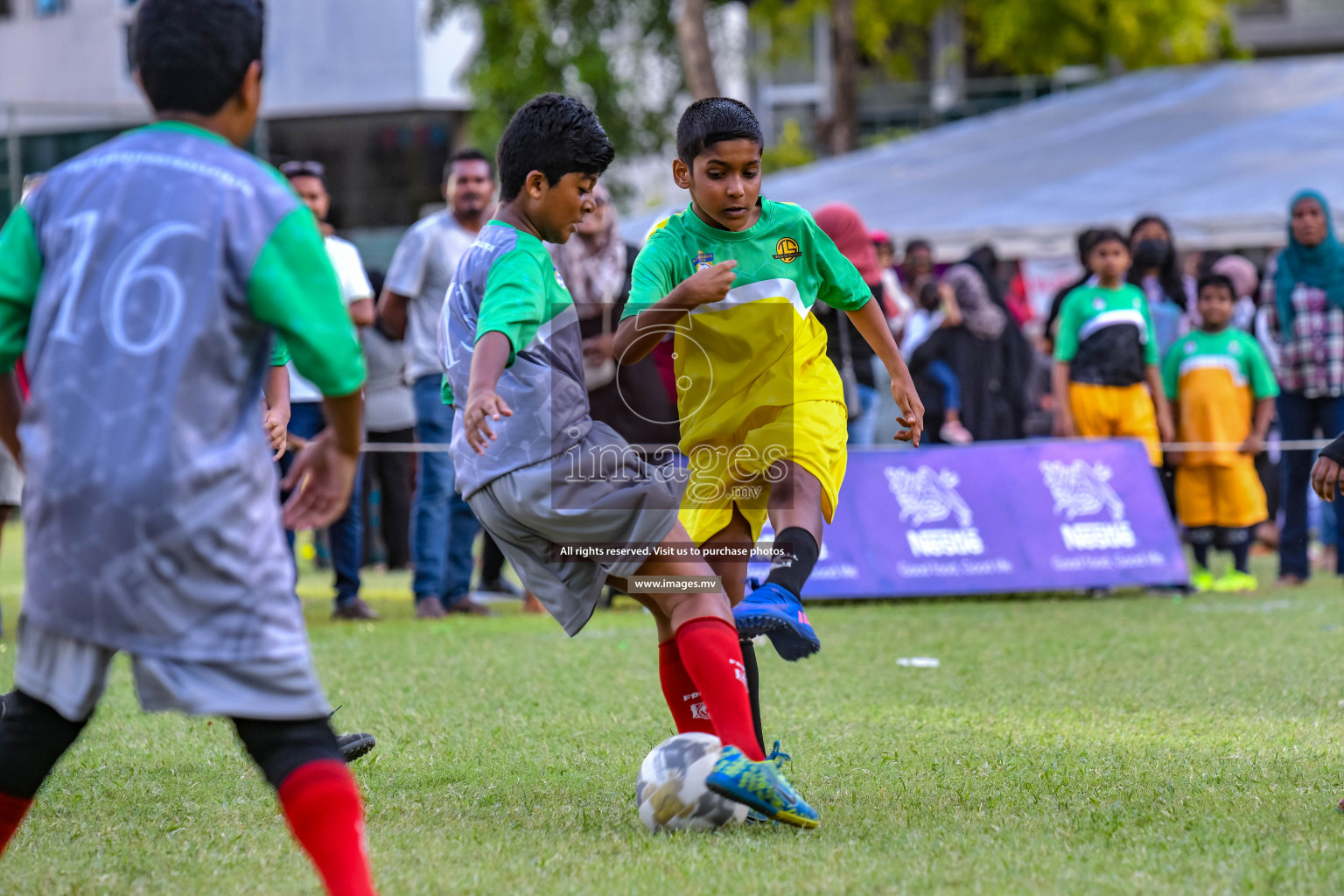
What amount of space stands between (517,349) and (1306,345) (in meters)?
7.71

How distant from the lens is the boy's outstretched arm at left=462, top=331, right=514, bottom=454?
346cm

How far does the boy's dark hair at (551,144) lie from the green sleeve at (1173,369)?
7.16m

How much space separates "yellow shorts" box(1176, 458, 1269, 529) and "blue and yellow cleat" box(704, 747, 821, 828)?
7.02 meters

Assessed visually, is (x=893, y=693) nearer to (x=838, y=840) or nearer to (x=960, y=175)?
(x=838, y=840)

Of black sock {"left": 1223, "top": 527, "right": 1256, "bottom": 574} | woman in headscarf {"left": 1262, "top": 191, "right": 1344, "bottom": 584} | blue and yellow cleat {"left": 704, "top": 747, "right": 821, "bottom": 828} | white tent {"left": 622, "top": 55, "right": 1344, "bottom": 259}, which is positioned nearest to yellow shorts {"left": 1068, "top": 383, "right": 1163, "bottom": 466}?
black sock {"left": 1223, "top": 527, "right": 1256, "bottom": 574}

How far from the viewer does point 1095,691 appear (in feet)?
19.1

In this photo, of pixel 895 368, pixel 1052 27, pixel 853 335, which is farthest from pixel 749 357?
pixel 1052 27

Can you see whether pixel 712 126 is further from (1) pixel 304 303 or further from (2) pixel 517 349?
(1) pixel 304 303

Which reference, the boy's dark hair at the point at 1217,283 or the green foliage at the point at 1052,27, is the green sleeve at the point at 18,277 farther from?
the green foliage at the point at 1052,27

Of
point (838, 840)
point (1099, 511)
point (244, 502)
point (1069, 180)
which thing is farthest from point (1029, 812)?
point (1069, 180)

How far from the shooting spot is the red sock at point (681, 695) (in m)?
4.12

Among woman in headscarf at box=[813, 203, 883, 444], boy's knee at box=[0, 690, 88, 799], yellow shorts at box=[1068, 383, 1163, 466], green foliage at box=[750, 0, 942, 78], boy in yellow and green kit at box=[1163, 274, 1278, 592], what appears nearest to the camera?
boy's knee at box=[0, 690, 88, 799]

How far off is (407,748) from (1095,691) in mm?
2522

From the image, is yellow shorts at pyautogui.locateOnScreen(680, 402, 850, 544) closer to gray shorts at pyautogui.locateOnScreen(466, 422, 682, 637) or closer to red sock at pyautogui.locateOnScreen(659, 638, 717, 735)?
red sock at pyautogui.locateOnScreen(659, 638, 717, 735)
